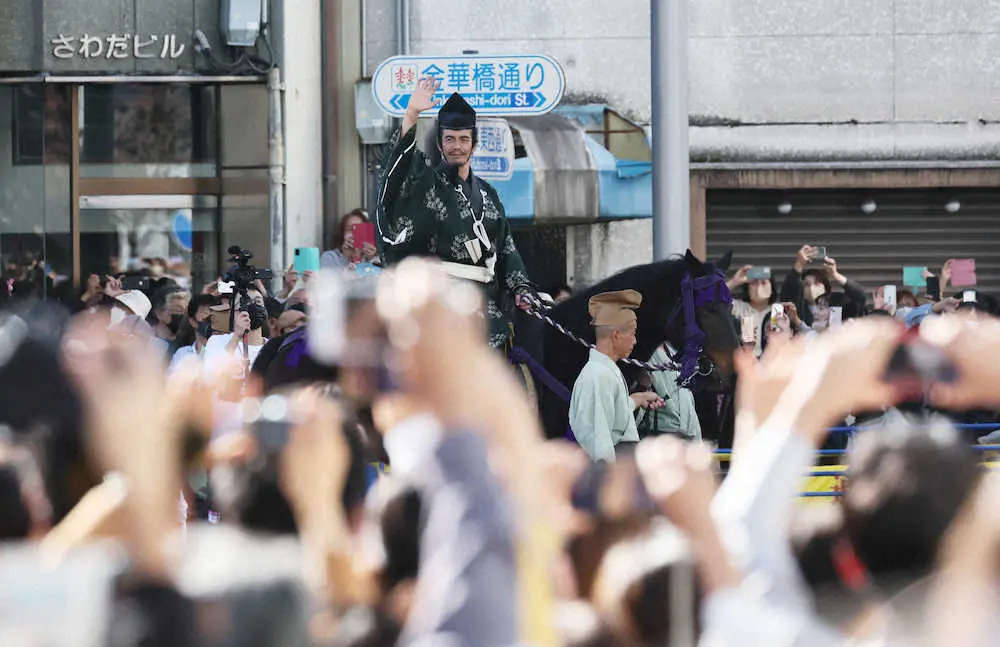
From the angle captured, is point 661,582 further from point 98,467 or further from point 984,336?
point 98,467

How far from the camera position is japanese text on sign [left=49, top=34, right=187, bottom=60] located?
1477 centimetres

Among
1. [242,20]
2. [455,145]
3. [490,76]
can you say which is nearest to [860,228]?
[242,20]

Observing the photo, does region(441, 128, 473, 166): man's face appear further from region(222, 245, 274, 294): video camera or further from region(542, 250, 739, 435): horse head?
region(222, 245, 274, 294): video camera

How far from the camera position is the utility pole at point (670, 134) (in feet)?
29.9

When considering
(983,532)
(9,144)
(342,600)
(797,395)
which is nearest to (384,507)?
(342,600)

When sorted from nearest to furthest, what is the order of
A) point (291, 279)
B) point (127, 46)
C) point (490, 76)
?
point (490, 76) < point (291, 279) < point (127, 46)

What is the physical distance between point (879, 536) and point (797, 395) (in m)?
0.24

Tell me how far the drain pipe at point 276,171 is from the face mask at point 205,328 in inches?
215

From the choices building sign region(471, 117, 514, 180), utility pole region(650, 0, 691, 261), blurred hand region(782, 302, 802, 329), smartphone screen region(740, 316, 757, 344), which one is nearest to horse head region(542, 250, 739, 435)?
smartphone screen region(740, 316, 757, 344)

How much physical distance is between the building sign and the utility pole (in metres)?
1.00

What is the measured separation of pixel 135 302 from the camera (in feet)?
31.5

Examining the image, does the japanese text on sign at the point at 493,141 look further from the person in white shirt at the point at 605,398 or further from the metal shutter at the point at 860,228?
the metal shutter at the point at 860,228

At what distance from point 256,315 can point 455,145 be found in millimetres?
1380

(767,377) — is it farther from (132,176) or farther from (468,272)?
(132,176)
